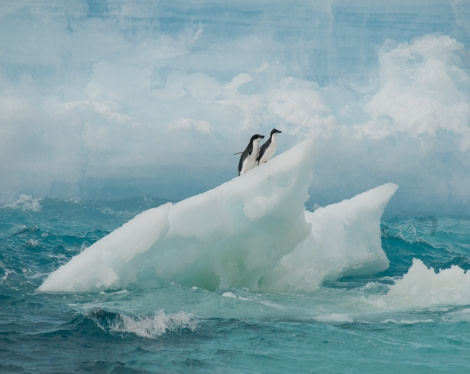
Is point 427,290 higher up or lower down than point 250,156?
lower down

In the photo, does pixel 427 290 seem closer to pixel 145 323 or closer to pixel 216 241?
pixel 216 241

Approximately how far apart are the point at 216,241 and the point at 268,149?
2.19 metres

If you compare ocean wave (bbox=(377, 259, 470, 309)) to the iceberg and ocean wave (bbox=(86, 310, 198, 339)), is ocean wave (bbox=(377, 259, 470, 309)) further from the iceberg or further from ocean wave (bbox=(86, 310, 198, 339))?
ocean wave (bbox=(86, 310, 198, 339))

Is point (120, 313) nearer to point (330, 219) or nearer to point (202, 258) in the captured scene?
point (202, 258)

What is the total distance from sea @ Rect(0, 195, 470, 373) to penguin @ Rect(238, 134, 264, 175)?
257 cm

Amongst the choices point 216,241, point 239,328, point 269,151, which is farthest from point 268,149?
point 239,328

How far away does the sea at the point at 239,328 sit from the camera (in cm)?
769

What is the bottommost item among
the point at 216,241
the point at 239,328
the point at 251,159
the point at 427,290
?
the point at 239,328

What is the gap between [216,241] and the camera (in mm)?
11625

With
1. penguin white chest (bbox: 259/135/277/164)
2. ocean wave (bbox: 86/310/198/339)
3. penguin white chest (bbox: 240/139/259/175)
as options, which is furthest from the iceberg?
ocean wave (bbox: 86/310/198/339)

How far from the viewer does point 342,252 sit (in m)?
15.1

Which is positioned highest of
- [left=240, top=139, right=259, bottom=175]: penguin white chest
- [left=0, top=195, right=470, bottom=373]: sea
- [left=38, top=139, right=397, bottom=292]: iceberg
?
[left=240, top=139, right=259, bottom=175]: penguin white chest

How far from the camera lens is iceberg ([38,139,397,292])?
36.4 feet

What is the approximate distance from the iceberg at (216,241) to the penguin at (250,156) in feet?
1.39
